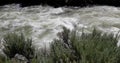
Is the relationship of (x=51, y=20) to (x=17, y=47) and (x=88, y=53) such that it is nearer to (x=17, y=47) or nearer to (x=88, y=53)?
(x=17, y=47)

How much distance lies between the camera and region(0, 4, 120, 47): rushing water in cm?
599

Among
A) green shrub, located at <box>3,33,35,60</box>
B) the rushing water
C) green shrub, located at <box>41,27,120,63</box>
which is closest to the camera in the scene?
green shrub, located at <box>41,27,120,63</box>

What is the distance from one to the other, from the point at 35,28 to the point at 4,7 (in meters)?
2.61

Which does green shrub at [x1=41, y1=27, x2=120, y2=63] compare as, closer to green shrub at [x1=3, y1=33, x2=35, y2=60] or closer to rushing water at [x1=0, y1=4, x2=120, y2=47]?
green shrub at [x1=3, y1=33, x2=35, y2=60]

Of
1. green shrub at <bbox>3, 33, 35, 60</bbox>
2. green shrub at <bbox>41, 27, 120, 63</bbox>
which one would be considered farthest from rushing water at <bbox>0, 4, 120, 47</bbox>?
green shrub at <bbox>41, 27, 120, 63</bbox>

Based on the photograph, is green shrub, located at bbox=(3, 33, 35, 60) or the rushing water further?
the rushing water

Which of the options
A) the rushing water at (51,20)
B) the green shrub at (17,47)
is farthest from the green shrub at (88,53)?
the rushing water at (51,20)

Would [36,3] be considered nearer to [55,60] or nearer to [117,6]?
[117,6]

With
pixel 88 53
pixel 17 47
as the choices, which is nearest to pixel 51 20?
pixel 17 47

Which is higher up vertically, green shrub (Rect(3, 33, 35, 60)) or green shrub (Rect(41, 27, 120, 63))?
green shrub (Rect(41, 27, 120, 63))

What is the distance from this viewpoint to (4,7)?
27.6 ft

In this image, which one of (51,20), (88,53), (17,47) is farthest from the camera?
(51,20)

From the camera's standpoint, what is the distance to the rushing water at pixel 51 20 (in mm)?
5988

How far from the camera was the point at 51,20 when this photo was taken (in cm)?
677
